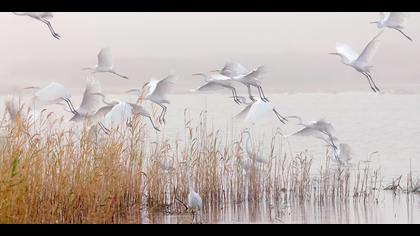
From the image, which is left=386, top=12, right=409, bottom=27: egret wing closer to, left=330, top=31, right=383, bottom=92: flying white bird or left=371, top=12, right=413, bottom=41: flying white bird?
left=371, top=12, right=413, bottom=41: flying white bird

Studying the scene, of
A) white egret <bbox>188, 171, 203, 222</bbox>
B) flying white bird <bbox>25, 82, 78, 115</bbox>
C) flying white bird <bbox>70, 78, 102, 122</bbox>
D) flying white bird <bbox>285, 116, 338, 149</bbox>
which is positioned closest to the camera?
flying white bird <bbox>25, 82, 78, 115</bbox>

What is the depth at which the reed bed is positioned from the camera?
3.93 m

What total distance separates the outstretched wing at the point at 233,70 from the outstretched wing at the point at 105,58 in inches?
24.2

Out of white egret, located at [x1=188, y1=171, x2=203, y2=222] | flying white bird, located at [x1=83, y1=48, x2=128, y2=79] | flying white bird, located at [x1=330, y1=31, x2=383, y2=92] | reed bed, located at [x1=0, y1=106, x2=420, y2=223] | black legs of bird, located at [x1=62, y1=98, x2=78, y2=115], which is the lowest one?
white egret, located at [x1=188, y1=171, x2=203, y2=222]

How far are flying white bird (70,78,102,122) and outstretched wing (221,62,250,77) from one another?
0.70 meters

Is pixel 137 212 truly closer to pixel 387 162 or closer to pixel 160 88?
pixel 160 88

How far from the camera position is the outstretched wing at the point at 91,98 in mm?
4027

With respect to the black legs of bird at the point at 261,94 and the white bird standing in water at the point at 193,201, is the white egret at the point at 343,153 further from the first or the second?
the black legs of bird at the point at 261,94

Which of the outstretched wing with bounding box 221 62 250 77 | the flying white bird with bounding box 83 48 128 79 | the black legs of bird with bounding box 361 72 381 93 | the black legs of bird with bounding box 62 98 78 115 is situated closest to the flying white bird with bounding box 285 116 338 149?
the outstretched wing with bounding box 221 62 250 77

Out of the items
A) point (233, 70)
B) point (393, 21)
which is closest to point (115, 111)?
point (233, 70)

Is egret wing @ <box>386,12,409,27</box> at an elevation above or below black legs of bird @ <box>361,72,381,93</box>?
above

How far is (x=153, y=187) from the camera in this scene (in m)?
4.71
